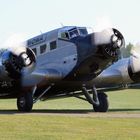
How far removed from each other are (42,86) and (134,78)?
220 inches

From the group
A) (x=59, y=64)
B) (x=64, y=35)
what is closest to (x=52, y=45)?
(x=64, y=35)

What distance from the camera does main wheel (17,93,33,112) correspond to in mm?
28172

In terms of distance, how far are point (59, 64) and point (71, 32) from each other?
189 centimetres

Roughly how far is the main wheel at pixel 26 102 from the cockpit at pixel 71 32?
366cm

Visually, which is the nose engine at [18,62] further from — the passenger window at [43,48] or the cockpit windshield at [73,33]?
the cockpit windshield at [73,33]

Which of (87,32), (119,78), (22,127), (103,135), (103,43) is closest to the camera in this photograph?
(103,135)

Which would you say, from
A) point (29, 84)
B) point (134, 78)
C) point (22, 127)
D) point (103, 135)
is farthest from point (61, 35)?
point (103, 135)

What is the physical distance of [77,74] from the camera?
2864cm

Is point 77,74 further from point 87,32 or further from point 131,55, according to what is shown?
point 131,55

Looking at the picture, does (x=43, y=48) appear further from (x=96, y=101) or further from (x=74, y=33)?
(x=96, y=101)

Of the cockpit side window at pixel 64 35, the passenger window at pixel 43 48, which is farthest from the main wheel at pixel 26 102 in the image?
the cockpit side window at pixel 64 35

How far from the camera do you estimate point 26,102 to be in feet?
92.8

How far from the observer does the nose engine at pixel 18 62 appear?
27133 millimetres

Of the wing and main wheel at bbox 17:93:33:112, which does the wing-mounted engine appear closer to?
the wing
